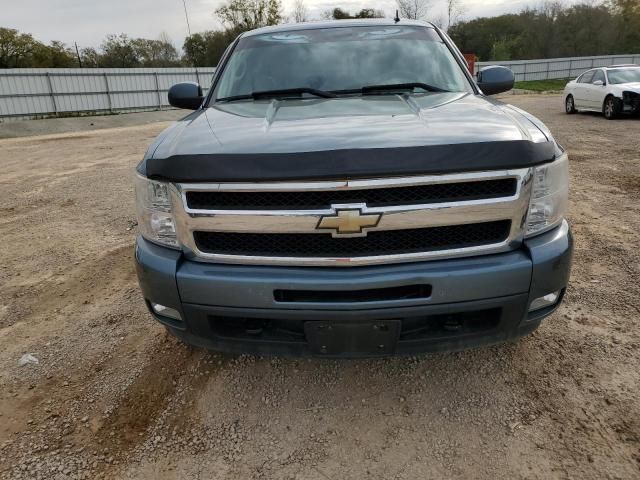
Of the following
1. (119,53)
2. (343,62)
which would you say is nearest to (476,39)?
(119,53)

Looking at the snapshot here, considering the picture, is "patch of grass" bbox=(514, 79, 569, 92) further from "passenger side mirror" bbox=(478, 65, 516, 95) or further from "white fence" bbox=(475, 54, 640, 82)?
"passenger side mirror" bbox=(478, 65, 516, 95)

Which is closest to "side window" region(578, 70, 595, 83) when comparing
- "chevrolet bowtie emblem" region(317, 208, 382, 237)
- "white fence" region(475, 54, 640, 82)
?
"chevrolet bowtie emblem" region(317, 208, 382, 237)

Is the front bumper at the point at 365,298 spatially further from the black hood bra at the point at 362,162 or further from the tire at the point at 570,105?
the tire at the point at 570,105

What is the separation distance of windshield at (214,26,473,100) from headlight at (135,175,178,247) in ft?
4.21

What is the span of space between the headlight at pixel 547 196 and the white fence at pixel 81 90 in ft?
79.6

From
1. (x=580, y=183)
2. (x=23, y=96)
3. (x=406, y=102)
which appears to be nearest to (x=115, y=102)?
(x=23, y=96)

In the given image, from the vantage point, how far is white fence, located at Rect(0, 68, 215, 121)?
21.0 meters

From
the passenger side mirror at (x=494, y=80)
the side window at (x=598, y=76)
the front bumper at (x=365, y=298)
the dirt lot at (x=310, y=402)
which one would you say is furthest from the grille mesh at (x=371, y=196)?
the side window at (x=598, y=76)

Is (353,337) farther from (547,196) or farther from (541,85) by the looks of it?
(541,85)

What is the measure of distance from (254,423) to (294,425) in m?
0.19

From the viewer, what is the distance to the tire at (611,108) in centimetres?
1261

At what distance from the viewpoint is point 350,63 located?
124 inches

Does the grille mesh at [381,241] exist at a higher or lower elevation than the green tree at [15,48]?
lower

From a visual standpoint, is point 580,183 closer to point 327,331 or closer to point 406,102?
point 406,102
